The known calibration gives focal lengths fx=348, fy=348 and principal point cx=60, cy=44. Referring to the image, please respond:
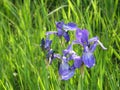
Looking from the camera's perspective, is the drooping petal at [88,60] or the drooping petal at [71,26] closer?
the drooping petal at [88,60]

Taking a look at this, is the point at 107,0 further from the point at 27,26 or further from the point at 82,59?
the point at 82,59

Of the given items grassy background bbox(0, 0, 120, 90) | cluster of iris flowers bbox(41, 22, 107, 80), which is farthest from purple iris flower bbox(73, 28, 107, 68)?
grassy background bbox(0, 0, 120, 90)

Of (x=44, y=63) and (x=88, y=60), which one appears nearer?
(x=88, y=60)

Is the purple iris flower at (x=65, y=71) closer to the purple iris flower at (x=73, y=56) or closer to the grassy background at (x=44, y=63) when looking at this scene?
the purple iris flower at (x=73, y=56)

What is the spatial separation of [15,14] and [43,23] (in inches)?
12.2

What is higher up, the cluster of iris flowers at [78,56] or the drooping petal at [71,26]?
the drooping petal at [71,26]

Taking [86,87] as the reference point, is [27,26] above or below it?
above

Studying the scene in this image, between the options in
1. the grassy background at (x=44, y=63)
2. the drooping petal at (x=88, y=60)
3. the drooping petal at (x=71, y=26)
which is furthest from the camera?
the grassy background at (x=44, y=63)

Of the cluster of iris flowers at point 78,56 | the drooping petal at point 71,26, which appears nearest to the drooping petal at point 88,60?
the cluster of iris flowers at point 78,56

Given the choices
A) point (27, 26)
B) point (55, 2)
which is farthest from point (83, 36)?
point (55, 2)

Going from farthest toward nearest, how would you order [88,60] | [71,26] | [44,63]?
1. [44,63]
2. [71,26]
3. [88,60]

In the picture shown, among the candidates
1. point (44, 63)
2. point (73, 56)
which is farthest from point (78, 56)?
point (44, 63)

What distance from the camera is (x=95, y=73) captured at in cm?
149

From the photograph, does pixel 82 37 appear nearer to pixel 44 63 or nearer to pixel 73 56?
pixel 73 56
